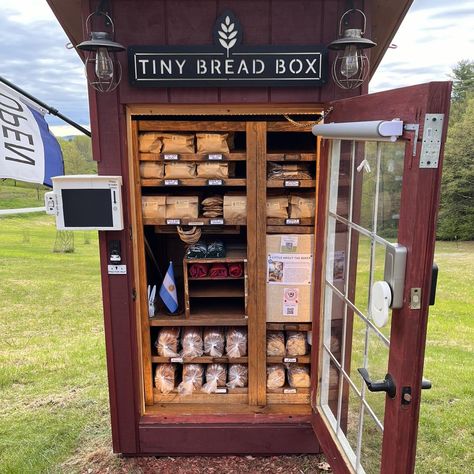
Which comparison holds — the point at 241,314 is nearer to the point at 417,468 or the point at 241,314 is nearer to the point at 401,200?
the point at 417,468

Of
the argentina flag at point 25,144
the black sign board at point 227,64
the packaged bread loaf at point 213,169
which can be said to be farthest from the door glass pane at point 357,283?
the argentina flag at point 25,144

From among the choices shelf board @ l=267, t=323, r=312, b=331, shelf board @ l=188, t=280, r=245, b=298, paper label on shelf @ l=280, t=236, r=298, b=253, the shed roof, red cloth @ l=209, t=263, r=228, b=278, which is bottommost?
shelf board @ l=267, t=323, r=312, b=331

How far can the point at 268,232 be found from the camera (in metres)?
2.69

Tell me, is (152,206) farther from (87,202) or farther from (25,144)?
(25,144)

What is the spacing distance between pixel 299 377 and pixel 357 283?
3.70 ft

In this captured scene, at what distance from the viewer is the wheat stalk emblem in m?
2.24

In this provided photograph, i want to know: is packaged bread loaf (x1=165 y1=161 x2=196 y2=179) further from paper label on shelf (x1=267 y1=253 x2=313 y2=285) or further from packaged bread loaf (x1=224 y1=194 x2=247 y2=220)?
paper label on shelf (x1=267 y1=253 x2=313 y2=285)

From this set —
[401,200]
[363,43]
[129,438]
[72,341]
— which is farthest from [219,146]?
[72,341]

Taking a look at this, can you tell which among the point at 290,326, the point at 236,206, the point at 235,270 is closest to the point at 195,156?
the point at 236,206

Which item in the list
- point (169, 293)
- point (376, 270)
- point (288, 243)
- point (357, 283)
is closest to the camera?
point (376, 270)

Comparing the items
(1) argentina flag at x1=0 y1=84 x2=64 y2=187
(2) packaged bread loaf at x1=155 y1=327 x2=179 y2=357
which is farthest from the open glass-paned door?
(1) argentina flag at x1=0 y1=84 x2=64 y2=187

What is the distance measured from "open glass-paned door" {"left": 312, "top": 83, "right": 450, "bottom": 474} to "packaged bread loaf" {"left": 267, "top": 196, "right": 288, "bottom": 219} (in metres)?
0.28

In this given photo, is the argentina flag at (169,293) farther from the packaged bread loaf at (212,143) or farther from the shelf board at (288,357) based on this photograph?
the packaged bread loaf at (212,143)

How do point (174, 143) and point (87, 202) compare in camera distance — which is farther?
point (174, 143)
